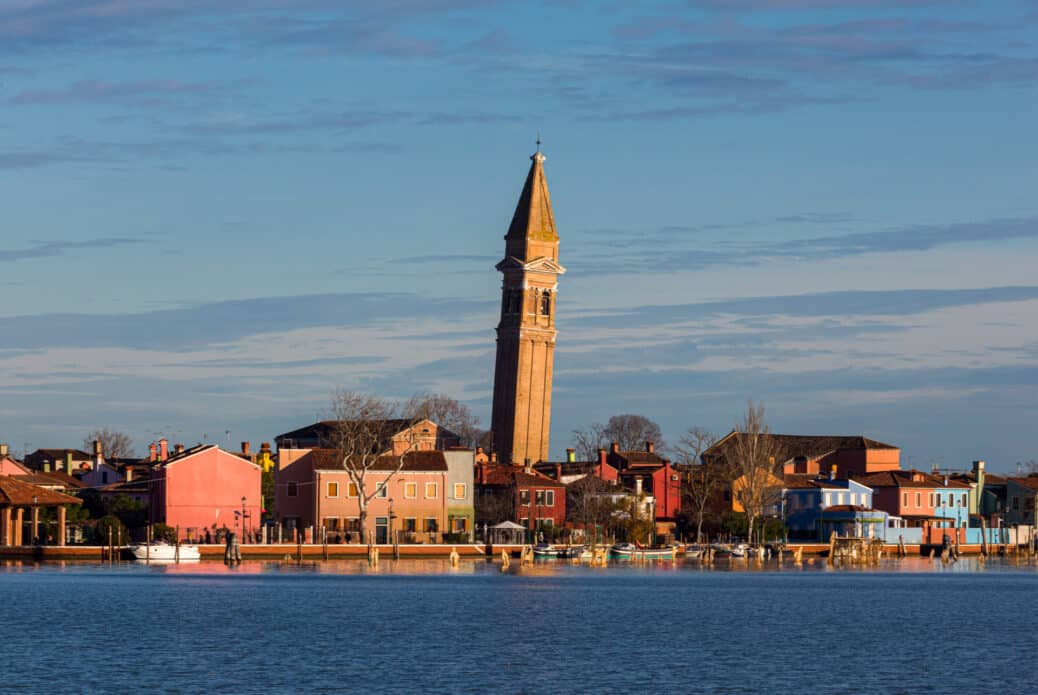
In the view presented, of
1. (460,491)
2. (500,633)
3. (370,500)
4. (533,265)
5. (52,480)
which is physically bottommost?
(500,633)

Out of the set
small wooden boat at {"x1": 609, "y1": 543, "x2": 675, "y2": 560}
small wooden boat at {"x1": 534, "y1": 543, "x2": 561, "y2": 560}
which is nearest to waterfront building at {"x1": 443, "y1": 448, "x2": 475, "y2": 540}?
small wooden boat at {"x1": 534, "y1": 543, "x2": 561, "y2": 560}

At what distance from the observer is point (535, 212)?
625 ft

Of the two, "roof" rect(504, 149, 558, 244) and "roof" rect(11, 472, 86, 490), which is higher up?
"roof" rect(504, 149, 558, 244)

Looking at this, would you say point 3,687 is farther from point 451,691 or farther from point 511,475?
point 511,475

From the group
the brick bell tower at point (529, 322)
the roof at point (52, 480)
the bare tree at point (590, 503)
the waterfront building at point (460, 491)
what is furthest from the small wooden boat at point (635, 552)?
the brick bell tower at point (529, 322)

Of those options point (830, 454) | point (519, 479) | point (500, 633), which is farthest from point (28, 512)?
point (830, 454)

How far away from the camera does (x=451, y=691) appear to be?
49.1 m

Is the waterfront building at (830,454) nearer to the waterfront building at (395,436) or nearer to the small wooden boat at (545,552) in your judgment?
the waterfront building at (395,436)

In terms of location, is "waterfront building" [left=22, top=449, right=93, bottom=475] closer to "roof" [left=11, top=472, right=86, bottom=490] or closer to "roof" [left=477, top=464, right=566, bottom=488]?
"roof" [left=11, top=472, right=86, bottom=490]

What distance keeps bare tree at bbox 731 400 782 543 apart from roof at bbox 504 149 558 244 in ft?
156

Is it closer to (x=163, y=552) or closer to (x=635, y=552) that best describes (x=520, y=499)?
(x=635, y=552)

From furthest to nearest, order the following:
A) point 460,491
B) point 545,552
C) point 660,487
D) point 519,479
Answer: point 660,487
point 519,479
point 460,491
point 545,552

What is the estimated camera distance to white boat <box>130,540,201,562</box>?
4464 inches

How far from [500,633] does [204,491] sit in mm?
57791
